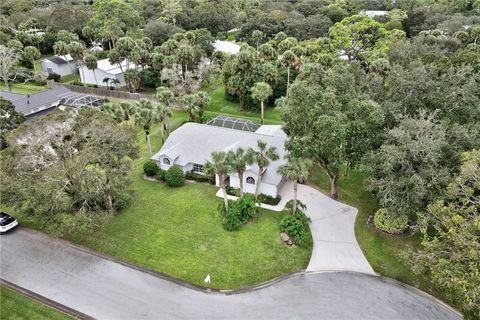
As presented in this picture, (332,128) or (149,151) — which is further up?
(332,128)

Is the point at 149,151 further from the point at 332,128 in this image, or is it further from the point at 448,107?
the point at 448,107

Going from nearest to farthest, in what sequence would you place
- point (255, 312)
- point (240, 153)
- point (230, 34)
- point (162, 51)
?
point (255, 312), point (240, 153), point (162, 51), point (230, 34)

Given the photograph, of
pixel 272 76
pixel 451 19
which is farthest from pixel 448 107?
pixel 451 19

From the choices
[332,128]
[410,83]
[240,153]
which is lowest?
[240,153]

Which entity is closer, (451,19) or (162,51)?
(162,51)

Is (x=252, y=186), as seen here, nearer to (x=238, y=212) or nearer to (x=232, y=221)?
(x=238, y=212)

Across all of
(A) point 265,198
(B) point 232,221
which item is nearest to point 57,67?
(A) point 265,198

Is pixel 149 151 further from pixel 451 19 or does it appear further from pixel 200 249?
pixel 451 19

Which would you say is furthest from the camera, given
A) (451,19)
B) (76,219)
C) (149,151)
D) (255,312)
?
(451,19)
